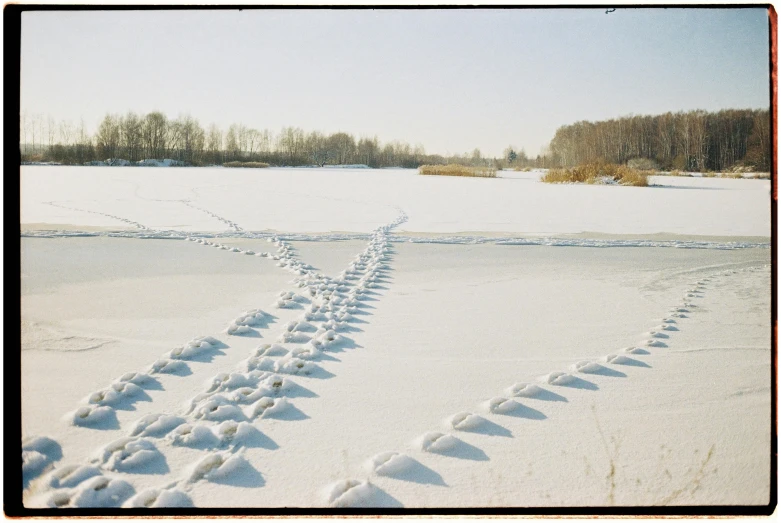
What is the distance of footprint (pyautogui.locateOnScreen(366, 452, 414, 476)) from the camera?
1.58 metres

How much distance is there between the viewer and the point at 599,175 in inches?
344

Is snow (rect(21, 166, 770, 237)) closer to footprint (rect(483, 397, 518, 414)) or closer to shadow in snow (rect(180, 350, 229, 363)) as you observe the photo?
shadow in snow (rect(180, 350, 229, 363))

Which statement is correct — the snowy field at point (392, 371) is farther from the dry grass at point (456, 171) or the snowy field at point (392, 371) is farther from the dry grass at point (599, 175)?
the dry grass at point (456, 171)

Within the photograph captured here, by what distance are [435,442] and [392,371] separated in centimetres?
56

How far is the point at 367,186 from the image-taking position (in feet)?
29.3

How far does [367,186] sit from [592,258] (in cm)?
507

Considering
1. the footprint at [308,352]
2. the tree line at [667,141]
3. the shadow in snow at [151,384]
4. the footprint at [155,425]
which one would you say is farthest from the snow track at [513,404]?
the tree line at [667,141]

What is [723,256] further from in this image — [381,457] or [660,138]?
[381,457]

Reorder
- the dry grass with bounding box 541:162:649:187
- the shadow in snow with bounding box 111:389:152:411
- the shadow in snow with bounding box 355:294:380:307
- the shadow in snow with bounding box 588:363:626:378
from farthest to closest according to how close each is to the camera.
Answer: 1. the dry grass with bounding box 541:162:649:187
2. the shadow in snow with bounding box 355:294:380:307
3. the shadow in snow with bounding box 588:363:626:378
4. the shadow in snow with bounding box 111:389:152:411

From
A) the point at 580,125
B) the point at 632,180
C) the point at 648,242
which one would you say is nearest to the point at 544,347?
the point at 648,242

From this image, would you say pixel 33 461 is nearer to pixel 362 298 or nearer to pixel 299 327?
pixel 299 327

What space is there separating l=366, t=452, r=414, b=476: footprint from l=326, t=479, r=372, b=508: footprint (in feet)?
0.19

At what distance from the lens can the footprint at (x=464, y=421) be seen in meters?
1.82

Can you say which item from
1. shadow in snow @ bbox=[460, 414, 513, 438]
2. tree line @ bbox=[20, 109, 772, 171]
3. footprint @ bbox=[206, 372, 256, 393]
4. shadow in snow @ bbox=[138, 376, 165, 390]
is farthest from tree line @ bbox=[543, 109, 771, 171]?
shadow in snow @ bbox=[138, 376, 165, 390]
